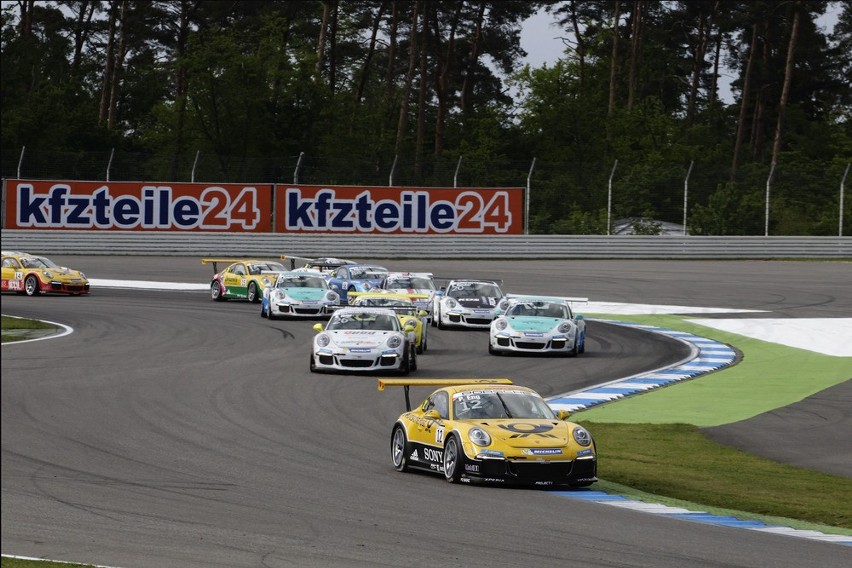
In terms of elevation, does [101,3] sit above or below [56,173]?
above

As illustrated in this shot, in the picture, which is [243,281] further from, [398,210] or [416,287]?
[398,210]

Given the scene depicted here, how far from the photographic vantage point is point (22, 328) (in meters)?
27.2

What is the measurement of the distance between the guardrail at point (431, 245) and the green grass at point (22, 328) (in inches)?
644

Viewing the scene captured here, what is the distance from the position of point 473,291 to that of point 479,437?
17.0 metres

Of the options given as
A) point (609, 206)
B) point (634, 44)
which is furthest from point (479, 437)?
point (634, 44)

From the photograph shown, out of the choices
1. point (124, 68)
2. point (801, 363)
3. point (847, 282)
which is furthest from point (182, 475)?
point (124, 68)

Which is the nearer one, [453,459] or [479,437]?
[479,437]

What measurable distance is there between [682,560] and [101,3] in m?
79.9

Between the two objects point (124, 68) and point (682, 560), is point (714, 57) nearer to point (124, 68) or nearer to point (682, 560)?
point (124, 68)

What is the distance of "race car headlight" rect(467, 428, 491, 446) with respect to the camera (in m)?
12.0

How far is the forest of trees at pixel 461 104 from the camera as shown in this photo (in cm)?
4691

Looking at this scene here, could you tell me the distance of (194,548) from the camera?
28.3ft

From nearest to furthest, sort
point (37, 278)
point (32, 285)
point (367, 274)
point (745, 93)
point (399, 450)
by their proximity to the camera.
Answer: point (399, 450) < point (367, 274) < point (37, 278) < point (32, 285) < point (745, 93)

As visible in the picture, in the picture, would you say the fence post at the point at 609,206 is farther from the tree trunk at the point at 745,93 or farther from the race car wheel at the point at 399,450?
the race car wheel at the point at 399,450
